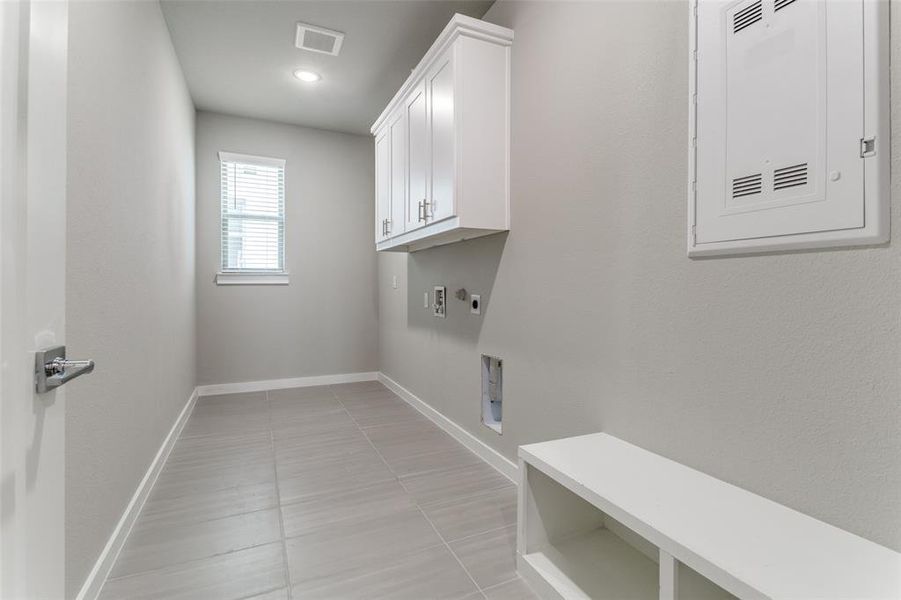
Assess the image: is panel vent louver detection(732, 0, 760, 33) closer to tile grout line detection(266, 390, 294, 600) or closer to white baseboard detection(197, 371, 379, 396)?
tile grout line detection(266, 390, 294, 600)

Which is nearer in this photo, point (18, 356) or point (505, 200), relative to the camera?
point (18, 356)

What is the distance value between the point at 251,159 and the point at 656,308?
423 centimetres

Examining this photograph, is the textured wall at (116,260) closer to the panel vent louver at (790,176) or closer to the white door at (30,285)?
the white door at (30,285)

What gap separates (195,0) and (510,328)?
2744 millimetres

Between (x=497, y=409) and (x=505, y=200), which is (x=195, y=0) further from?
(x=497, y=409)

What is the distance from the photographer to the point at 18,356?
0.67m

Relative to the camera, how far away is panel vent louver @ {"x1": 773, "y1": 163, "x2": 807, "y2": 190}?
1.05 m

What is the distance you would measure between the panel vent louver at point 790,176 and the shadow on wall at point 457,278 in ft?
4.54

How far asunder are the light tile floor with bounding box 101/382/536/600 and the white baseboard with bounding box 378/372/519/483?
0.06 m

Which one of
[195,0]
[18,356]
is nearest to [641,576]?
[18,356]

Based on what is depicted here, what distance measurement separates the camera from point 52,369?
29.6 inches

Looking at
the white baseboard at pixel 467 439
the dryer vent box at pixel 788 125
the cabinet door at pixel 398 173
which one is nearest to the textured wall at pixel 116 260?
the cabinet door at pixel 398 173

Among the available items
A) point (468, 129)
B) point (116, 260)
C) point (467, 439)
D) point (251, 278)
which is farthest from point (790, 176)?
point (251, 278)

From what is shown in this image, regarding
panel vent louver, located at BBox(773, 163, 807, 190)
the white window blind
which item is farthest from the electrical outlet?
panel vent louver, located at BBox(773, 163, 807, 190)
